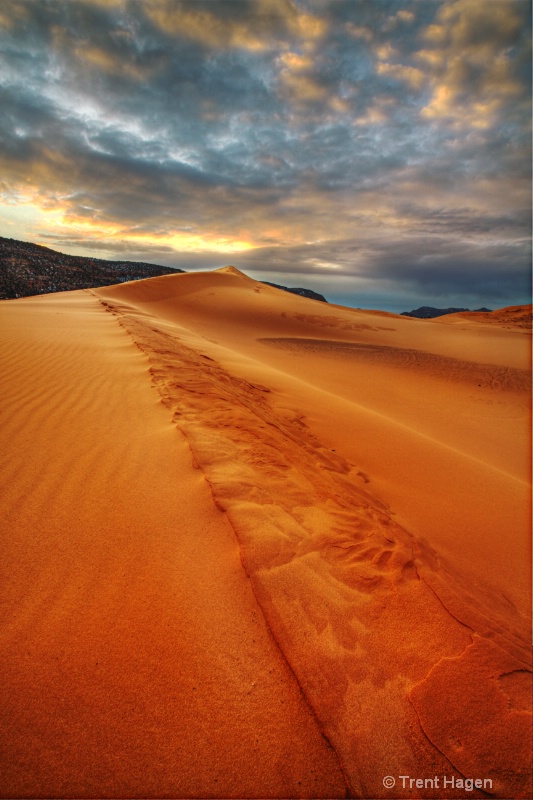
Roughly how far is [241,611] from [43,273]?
5848 centimetres

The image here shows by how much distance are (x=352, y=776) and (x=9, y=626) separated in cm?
166

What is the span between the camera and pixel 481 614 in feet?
6.83

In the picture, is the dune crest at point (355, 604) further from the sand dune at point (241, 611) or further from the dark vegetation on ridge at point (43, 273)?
the dark vegetation on ridge at point (43, 273)

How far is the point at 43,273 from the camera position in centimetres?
4712

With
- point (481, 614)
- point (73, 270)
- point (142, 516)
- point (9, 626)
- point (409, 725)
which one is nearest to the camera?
point (409, 725)

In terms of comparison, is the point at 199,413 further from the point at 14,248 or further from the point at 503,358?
the point at 14,248

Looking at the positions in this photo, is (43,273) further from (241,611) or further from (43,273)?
(241,611)

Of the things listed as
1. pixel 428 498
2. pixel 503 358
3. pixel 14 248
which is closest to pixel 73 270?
pixel 14 248

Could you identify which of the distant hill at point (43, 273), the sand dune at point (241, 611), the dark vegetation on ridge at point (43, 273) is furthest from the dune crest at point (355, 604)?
the distant hill at point (43, 273)

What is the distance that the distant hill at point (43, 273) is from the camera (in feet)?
128

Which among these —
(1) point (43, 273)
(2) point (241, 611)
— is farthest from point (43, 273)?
(2) point (241, 611)

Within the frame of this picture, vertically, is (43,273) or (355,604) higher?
(43,273)

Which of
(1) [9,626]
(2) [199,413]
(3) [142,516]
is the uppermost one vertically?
(2) [199,413]

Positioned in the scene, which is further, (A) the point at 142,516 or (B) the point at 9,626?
(A) the point at 142,516
